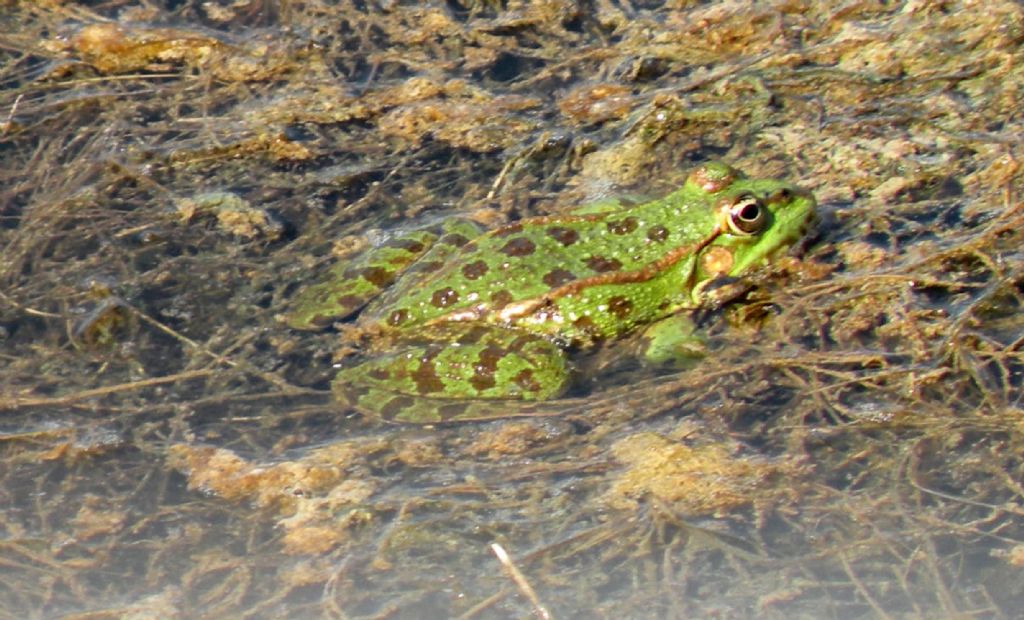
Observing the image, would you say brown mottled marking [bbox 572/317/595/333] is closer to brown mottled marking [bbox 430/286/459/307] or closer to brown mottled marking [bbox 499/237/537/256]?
brown mottled marking [bbox 499/237/537/256]

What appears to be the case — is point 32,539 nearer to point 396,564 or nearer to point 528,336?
point 396,564

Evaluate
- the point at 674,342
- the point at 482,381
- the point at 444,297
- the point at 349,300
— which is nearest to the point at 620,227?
the point at 674,342

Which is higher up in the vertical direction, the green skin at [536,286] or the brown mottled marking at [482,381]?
the green skin at [536,286]

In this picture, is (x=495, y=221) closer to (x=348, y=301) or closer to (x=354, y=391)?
(x=348, y=301)

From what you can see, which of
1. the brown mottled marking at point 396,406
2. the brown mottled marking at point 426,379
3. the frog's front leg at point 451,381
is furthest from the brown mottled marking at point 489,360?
the brown mottled marking at point 396,406

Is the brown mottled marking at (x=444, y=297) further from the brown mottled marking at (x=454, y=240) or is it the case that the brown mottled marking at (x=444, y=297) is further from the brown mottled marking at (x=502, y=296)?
the brown mottled marking at (x=454, y=240)

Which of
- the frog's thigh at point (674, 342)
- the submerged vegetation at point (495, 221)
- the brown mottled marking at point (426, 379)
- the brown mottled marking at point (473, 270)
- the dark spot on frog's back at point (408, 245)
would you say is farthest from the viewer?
the dark spot on frog's back at point (408, 245)
